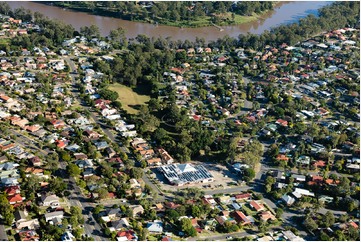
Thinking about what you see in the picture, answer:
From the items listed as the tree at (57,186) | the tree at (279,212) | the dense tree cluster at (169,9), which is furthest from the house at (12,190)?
the dense tree cluster at (169,9)

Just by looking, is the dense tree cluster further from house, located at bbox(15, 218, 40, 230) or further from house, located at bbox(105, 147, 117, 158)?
house, located at bbox(15, 218, 40, 230)

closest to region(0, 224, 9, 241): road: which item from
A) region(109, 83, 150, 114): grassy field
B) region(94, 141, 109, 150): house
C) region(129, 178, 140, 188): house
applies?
region(129, 178, 140, 188): house

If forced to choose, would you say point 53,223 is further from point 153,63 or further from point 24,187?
point 153,63

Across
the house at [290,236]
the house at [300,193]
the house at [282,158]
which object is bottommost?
the house at [290,236]

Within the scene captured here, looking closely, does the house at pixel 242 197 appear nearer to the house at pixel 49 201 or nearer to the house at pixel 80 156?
the house at pixel 80 156

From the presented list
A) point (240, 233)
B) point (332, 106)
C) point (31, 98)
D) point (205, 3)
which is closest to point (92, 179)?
point (240, 233)
